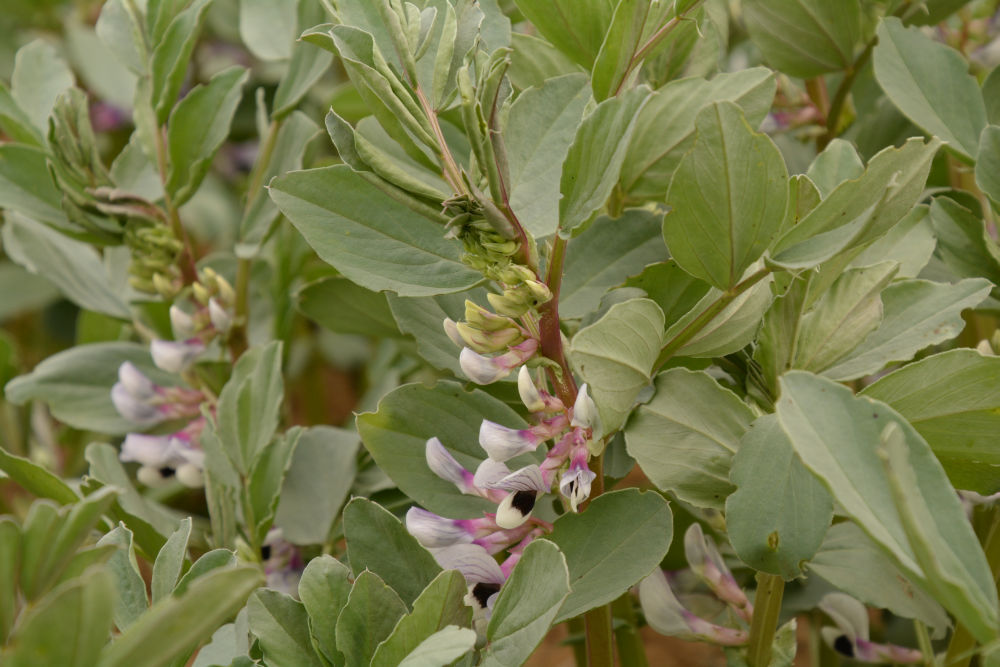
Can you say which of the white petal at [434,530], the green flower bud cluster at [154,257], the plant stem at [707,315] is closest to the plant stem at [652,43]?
the plant stem at [707,315]

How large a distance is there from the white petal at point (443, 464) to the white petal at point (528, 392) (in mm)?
57

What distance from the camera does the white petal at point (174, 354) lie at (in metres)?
0.71

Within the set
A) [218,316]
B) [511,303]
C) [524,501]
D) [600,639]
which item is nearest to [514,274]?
[511,303]

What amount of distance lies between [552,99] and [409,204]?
11cm

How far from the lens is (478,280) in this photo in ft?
1.64

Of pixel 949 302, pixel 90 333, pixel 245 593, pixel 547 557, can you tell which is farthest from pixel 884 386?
pixel 90 333

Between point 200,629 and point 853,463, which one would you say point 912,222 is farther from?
point 200,629

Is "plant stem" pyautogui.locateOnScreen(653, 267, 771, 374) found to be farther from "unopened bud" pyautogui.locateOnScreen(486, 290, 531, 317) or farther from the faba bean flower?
the faba bean flower

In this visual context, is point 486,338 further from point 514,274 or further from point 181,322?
point 181,322

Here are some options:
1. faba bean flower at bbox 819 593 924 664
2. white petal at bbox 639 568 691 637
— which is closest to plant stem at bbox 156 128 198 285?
white petal at bbox 639 568 691 637

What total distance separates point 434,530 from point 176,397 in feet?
1.00

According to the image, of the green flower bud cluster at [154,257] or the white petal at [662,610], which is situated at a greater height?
the green flower bud cluster at [154,257]

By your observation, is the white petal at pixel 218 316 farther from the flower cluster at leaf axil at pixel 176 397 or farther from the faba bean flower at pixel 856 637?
the faba bean flower at pixel 856 637

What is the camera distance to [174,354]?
71cm
